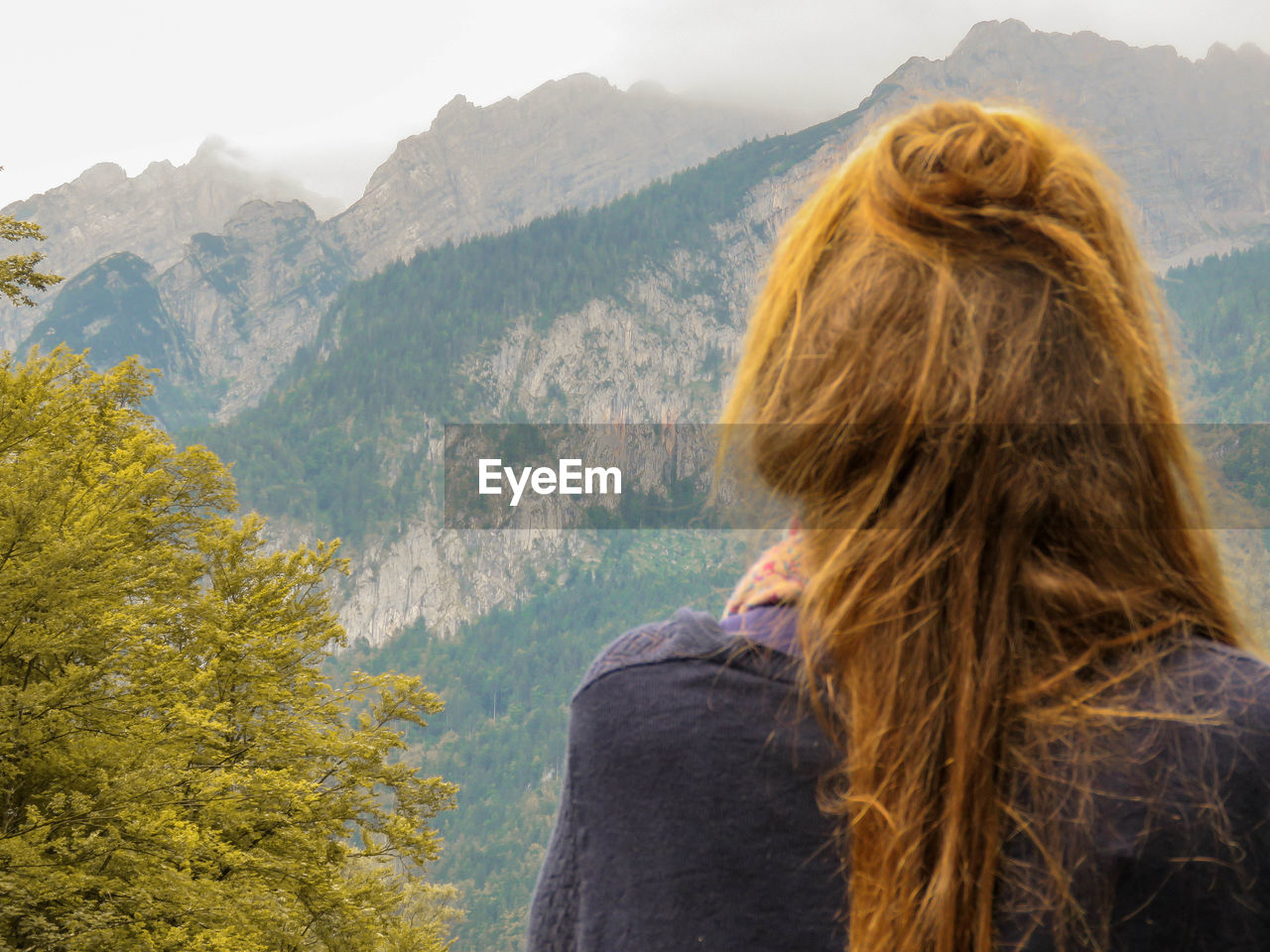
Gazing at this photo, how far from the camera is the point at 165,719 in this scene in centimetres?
1033

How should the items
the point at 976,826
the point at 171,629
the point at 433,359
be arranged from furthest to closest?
1. the point at 433,359
2. the point at 171,629
3. the point at 976,826

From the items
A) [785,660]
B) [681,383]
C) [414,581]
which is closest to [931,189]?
[785,660]

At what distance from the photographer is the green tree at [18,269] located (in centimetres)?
1125

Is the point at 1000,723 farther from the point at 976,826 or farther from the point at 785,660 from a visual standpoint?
the point at 785,660

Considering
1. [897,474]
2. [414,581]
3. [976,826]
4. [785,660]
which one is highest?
[897,474]

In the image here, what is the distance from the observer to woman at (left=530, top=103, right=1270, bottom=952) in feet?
3.38

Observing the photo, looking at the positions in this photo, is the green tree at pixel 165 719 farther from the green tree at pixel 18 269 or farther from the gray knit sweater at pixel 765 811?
the gray knit sweater at pixel 765 811

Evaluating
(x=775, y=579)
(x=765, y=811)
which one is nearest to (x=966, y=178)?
(x=775, y=579)

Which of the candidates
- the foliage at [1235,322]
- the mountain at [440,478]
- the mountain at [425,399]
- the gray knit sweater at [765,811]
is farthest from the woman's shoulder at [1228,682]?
the mountain at [425,399]

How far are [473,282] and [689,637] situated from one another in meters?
203

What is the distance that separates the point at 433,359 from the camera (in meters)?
192

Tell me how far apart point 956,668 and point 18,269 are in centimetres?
1263

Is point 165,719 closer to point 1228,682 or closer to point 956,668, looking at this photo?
point 956,668

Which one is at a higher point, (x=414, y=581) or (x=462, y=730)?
(x=414, y=581)
